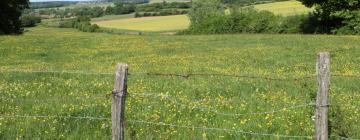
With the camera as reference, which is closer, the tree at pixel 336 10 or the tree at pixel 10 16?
the tree at pixel 336 10

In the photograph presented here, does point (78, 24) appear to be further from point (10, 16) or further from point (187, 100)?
point (187, 100)

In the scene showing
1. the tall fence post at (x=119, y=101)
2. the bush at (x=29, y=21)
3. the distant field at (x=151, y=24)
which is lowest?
the distant field at (x=151, y=24)

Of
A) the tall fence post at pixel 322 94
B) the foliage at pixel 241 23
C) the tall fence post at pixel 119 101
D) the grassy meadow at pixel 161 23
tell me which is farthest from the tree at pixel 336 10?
the tall fence post at pixel 119 101

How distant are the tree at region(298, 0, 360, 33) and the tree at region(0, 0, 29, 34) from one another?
114ft

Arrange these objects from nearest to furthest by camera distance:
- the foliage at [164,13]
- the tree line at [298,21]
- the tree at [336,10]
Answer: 1. the tree at [336,10]
2. the tree line at [298,21]
3. the foliage at [164,13]

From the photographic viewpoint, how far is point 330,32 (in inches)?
2280

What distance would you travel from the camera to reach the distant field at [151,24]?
92.3 meters

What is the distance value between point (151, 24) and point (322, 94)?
92323 millimetres

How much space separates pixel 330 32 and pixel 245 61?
3489 cm

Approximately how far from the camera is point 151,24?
99062mm

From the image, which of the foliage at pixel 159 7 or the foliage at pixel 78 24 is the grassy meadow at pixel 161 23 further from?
the foliage at pixel 159 7

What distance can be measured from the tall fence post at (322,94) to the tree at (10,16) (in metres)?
59.6

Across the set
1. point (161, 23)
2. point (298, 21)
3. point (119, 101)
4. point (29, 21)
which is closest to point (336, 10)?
point (298, 21)

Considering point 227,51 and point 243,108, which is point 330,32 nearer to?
point 227,51
